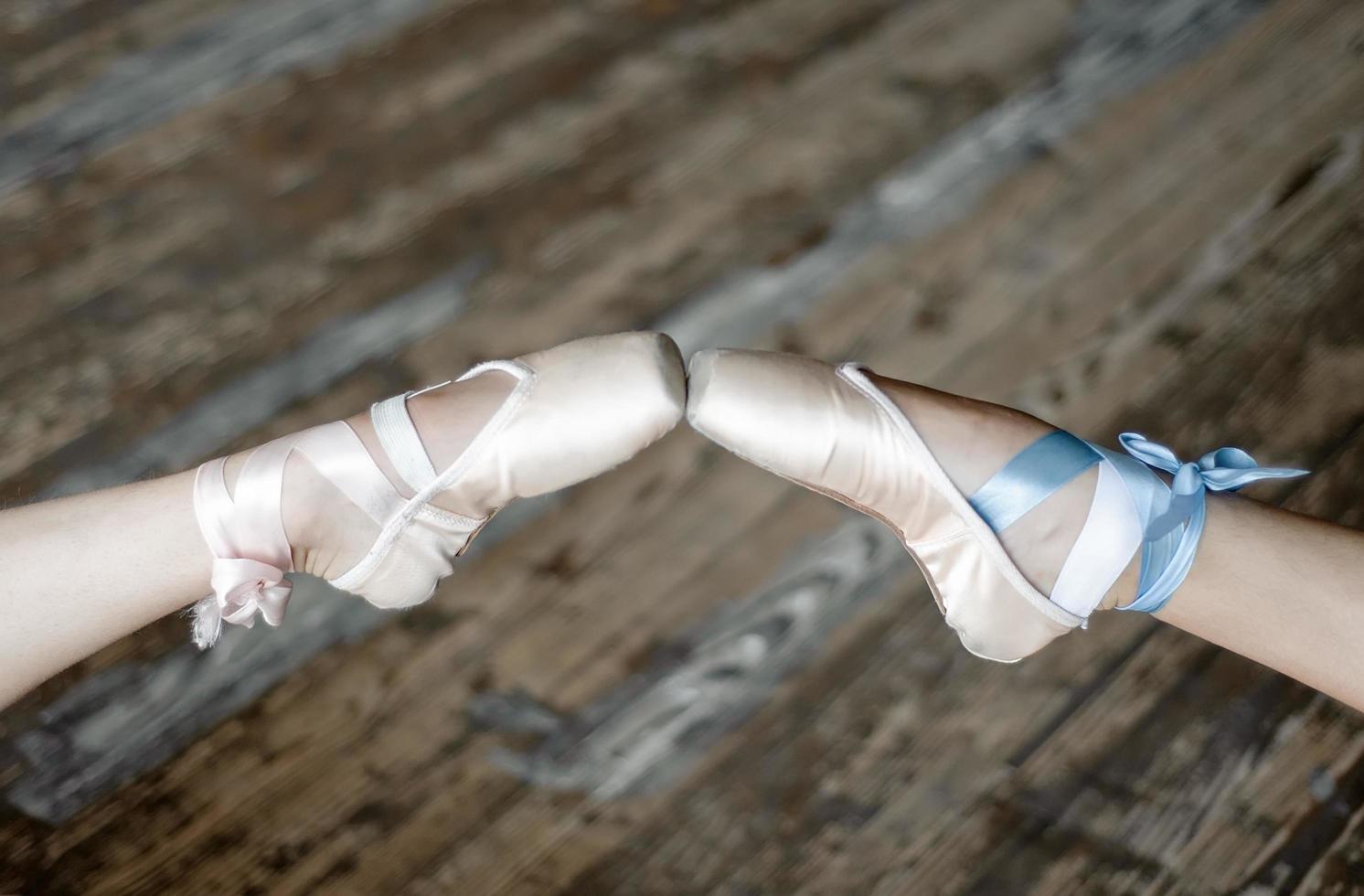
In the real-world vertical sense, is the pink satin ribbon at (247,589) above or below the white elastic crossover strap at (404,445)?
below

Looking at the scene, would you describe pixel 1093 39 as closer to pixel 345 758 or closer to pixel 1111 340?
pixel 1111 340

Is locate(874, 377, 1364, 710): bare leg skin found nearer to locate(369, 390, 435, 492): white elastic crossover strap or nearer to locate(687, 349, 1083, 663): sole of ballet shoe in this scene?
locate(687, 349, 1083, 663): sole of ballet shoe

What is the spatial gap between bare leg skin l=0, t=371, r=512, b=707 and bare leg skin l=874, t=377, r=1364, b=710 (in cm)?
32

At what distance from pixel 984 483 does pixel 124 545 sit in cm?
59

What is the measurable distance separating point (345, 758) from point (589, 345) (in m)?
0.44

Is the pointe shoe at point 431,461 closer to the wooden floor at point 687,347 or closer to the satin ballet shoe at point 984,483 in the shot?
A: the satin ballet shoe at point 984,483

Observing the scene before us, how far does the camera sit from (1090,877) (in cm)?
88

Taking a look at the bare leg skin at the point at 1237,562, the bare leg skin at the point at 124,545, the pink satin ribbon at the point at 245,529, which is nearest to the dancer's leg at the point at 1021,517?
the bare leg skin at the point at 1237,562

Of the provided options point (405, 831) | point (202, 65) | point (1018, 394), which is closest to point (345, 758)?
point (405, 831)

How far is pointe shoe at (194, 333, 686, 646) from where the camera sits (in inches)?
28.1

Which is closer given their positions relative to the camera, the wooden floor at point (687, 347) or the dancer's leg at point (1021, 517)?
the dancer's leg at point (1021, 517)

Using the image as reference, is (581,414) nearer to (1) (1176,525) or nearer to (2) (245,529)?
(2) (245,529)

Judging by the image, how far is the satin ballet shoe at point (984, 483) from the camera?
722 millimetres

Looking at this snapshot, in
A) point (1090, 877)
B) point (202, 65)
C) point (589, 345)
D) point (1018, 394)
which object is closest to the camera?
point (589, 345)
